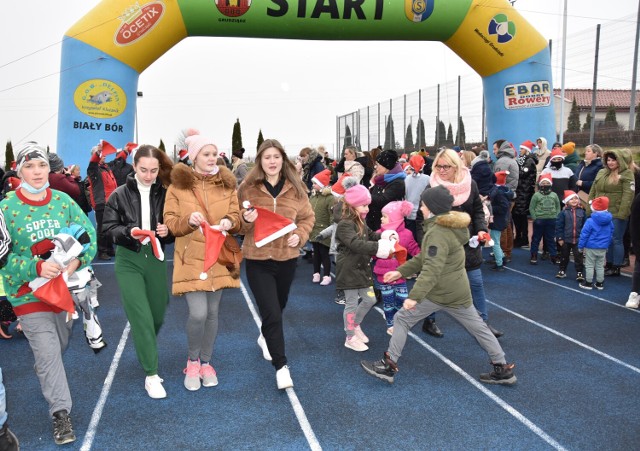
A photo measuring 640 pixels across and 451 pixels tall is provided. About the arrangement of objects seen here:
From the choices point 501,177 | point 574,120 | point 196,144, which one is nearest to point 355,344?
point 196,144

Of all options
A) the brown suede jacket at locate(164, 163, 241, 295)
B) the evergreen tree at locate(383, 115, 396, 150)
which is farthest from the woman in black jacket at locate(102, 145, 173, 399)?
the evergreen tree at locate(383, 115, 396, 150)

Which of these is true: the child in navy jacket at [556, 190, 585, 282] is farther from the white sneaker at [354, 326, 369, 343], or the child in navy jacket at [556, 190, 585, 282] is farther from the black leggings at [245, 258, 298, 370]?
the black leggings at [245, 258, 298, 370]

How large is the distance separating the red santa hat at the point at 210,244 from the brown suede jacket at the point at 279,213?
0.29 meters

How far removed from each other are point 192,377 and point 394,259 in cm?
234

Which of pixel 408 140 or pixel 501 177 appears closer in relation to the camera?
pixel 501 177

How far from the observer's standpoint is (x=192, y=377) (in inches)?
171

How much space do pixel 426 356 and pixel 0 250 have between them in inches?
150

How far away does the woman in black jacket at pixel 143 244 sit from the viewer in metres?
3.93

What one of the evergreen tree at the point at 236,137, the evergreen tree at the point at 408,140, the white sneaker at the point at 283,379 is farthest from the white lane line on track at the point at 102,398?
the evergreen tree at the point at 236,137

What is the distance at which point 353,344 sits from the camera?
17.5ft

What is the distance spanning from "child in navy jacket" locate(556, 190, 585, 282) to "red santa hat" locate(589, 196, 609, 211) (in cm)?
55

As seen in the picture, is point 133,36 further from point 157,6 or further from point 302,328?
point 302,328

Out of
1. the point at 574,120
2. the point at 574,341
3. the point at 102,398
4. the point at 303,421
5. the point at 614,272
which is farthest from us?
the point at 574,120

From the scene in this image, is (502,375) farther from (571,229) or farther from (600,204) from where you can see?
(571,229)
